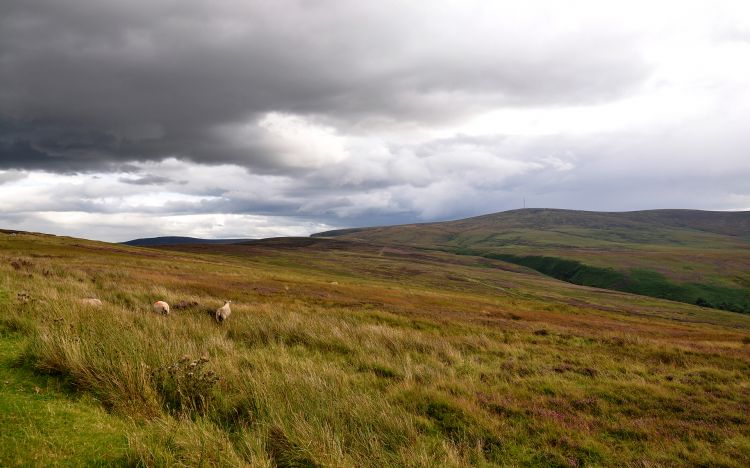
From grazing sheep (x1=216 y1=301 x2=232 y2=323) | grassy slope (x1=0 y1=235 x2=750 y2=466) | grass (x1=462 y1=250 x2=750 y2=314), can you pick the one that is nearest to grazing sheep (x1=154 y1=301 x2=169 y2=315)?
grassy slope (x1=0 y1=235 x2=750 y2=466)

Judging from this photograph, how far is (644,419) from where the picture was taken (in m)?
9.78

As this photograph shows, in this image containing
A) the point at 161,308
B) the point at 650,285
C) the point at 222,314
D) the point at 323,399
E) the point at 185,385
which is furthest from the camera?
the point at 650,285

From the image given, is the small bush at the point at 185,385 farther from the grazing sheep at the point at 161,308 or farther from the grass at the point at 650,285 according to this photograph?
the grass at the point at 650,285

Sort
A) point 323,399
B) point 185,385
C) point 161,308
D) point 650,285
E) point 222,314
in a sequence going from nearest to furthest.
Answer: point 185,385
point 323,399
point 161,308
point 222,314
point 650,285

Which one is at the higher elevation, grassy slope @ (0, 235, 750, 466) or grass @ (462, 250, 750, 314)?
grassy slope @ (0, 235, 750, 466)

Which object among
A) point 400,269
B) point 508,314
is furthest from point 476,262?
point 508,314

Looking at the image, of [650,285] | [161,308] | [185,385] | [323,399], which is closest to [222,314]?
[161,308]

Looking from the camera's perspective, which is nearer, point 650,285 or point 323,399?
point 323,399

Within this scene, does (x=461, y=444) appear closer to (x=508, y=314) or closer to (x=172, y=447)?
(x=172, y=447)

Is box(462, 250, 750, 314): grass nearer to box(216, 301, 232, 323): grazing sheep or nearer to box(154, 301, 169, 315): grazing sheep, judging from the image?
box(216, 301, 232, 323): grazing sheep

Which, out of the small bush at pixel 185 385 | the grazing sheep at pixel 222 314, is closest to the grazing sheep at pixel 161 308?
the grazing sheep at pixel 222 314

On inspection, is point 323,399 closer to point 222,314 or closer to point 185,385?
point 185,385

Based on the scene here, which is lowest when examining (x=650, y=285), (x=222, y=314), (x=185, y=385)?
(x=650, y=285)

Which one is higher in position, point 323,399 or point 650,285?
point 323,399
